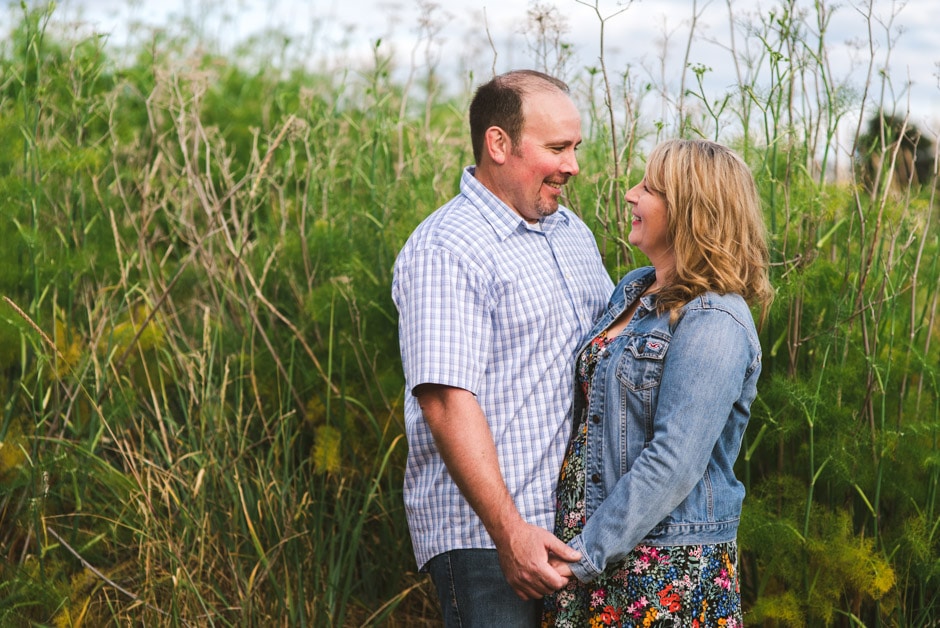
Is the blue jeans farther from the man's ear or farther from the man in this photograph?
the man's ear

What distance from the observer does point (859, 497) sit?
9.69ft

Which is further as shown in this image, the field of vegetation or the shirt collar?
the field of vegetation

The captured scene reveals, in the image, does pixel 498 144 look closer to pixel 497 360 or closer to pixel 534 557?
pixel 497 360

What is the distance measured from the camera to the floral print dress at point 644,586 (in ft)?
7.04

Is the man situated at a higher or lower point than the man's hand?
higher

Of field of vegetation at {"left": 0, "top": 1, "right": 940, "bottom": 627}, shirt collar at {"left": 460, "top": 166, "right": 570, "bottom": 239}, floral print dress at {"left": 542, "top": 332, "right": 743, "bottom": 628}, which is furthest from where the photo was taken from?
field of vegetation at {"left": 0, "top": 1, "right": 940, "bottom": 627}

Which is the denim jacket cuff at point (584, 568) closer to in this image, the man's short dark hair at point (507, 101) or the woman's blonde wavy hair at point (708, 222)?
the woman's blonde wavy hair at point (708, 222)

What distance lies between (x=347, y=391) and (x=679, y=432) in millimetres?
1706

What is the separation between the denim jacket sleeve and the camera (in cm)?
204

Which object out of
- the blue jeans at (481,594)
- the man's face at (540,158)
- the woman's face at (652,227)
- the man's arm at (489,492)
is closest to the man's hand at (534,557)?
the man's arm at (489,492)

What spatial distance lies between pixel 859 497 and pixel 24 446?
2.72 metres

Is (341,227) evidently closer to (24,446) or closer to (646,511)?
(24,446)

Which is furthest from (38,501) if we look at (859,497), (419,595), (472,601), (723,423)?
(859,497)

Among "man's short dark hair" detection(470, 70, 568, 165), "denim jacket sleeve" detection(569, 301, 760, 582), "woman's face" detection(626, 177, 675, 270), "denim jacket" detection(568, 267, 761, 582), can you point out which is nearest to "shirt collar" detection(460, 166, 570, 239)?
"man's short dark hair" detection(470, 70, 568, 165)
